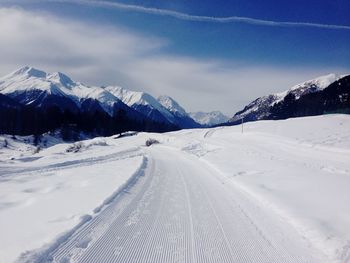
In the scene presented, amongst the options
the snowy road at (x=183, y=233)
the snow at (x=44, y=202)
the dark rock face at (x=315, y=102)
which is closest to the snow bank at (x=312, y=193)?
the snowy road at (x=183, y=233)

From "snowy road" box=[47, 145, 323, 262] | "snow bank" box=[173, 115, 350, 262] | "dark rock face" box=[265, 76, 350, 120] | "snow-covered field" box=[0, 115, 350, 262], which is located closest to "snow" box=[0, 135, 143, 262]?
"snow-covered field" box=[0, 115, 350, 262]

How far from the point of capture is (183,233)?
22.2 feet

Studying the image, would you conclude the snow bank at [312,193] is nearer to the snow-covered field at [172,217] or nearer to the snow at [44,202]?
the snow-covered field at [172,217]

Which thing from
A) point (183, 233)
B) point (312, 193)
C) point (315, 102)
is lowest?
point (312, 193)

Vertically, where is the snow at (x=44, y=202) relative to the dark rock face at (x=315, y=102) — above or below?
below

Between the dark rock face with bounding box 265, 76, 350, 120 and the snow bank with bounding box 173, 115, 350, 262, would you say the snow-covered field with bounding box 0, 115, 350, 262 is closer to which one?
the snow bank with bounding box 173, 115, 350, 262

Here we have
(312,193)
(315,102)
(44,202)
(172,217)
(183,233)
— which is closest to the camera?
(183,233)

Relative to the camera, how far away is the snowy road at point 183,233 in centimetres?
560

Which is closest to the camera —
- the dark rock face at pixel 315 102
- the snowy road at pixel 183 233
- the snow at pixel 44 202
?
the snowy road at pixel 183 233

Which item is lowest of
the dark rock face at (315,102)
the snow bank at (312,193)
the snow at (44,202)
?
the snow bank at (312,193)

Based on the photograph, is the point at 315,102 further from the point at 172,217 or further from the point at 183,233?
the point at 183,233

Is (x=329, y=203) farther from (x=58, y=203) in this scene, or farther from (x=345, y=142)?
(x=345, y=142)

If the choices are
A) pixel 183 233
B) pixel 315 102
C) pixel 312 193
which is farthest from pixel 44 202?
pixel 315 102

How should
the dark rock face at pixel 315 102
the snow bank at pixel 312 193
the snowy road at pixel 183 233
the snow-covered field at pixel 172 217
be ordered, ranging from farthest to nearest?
the dark rock face at pixel 315 102 → the snow bank at pixel 312 193 → the snow-covered field at pixel 172 217 → the snowy road at pixel 183 233
